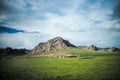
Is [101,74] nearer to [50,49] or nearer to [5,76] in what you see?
[5,76]

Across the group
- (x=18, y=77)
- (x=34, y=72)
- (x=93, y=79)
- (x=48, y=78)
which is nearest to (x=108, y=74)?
(x=93, y=79)

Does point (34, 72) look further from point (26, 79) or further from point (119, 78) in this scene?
point (119, 78)

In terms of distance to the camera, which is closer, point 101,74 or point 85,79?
point 85,79

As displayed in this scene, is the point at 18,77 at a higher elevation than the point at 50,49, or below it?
below

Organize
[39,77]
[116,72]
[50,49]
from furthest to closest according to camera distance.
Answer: [50,49]
[116,72]
[39,77]

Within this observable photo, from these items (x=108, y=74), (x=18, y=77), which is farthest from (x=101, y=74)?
(x=18, y=77)

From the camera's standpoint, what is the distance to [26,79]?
30.1 feet

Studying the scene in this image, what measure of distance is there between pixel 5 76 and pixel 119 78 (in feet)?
22.7

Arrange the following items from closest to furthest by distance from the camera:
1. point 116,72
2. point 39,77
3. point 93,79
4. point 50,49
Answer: point 93,79 < point 39,77 < point 116,72 < point 50,49

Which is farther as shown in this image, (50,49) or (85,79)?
(50,49)

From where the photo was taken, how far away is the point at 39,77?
9383mm

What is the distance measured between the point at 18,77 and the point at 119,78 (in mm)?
6007

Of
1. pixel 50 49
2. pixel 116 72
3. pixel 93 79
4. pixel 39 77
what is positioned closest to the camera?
pixel 93 79

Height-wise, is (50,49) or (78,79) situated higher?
(50,49)
